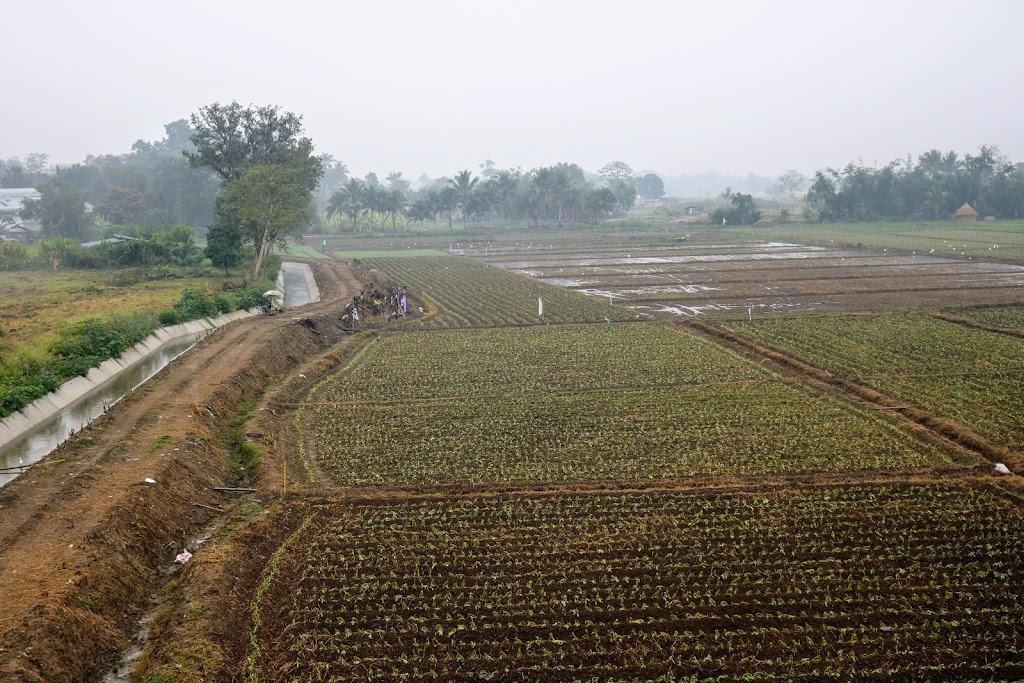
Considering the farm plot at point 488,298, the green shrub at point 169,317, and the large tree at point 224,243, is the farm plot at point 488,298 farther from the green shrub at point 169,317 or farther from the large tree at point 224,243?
the green shrub at point 169,317

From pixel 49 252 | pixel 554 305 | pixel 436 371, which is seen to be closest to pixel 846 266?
pixel 554 305

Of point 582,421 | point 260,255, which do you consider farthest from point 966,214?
point 582,421

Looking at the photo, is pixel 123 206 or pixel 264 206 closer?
pixel 264 206

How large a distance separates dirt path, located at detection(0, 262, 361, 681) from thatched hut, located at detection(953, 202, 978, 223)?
302 feet

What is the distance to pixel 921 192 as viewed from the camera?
3767 inches

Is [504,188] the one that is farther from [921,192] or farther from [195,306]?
[195,306]

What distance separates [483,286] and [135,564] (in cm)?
3429

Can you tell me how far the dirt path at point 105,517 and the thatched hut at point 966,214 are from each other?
9202 cm

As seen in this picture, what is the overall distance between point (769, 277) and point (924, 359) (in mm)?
23033

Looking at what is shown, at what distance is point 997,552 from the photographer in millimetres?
11445

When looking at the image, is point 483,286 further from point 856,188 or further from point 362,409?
point 856,188

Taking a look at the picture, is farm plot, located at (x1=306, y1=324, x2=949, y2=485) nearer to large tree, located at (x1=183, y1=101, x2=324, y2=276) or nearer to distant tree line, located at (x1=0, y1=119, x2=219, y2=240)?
large tree, located at (x1=183, y1=101, x2=324, y2=276)

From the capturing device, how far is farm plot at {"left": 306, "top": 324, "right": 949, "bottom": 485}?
1534 cm

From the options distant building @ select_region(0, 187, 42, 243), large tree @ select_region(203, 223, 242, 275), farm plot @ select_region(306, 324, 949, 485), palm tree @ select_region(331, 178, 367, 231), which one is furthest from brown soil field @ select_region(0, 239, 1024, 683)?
palm tree @ select_region(331, 178, 367, 231)
